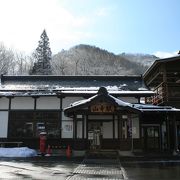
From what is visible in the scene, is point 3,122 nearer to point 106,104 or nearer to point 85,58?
point 106,104

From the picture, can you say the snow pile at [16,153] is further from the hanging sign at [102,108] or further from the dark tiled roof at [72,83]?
the dark tiled roof at [72,83]

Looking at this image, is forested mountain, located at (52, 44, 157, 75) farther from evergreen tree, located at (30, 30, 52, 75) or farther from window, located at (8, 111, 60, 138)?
window, located at (8, 111, 60, 138)

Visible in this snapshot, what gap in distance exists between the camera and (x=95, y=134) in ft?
85.7

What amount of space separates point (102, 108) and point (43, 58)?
49834mm

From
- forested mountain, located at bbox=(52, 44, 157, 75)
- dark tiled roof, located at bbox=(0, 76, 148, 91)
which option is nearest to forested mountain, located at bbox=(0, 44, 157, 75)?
forested mountain, located at bbox=(52, 44, 157, 75)

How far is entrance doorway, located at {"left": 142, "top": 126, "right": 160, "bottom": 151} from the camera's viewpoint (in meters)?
27.5

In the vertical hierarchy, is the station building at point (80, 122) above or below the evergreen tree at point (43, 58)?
below

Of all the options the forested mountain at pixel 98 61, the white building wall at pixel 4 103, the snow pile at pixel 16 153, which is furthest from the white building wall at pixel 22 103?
the forested mountain at pixel 98 61

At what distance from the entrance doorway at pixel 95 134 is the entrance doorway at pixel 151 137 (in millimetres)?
3937

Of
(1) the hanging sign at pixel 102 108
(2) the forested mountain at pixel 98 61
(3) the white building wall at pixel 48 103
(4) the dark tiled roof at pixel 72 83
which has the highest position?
(2) the forested mountain at pixel 98 61

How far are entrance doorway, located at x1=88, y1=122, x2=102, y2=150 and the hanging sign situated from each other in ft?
10.9

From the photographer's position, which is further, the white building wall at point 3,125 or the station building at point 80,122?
the white building wall at point 3,125

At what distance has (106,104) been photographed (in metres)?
23.1

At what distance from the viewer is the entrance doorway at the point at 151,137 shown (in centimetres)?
2755
